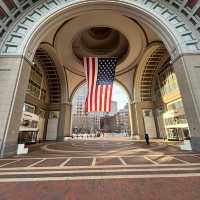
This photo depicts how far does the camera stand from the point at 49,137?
3019 cm

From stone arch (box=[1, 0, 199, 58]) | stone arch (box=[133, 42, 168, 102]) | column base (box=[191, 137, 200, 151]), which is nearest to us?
column base (box=[191, 137, 200, 151])

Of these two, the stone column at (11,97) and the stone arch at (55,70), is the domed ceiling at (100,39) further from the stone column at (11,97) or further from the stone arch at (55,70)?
the stone column at (11,97)

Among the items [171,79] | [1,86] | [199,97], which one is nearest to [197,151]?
[199,97]

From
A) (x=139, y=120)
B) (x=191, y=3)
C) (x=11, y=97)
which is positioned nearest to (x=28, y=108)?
(x=11, y=97)

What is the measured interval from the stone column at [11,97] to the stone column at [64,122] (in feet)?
58.1

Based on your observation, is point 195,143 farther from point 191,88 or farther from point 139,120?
point 139,120

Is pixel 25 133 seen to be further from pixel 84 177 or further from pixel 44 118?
pixel 84 177

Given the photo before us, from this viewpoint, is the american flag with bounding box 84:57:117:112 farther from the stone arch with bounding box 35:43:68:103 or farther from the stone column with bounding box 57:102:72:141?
the stone column with bounding box 57:102:72:141

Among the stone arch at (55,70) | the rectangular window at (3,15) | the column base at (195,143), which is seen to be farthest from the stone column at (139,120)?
the rectangular window at (3,15)

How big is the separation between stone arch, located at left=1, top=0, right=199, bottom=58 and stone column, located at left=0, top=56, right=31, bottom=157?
1.33m

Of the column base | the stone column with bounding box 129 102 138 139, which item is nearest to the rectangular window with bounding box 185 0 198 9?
the column base

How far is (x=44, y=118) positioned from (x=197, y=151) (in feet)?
92.6

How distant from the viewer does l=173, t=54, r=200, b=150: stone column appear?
1186cm

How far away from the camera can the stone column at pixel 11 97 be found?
11051mm
